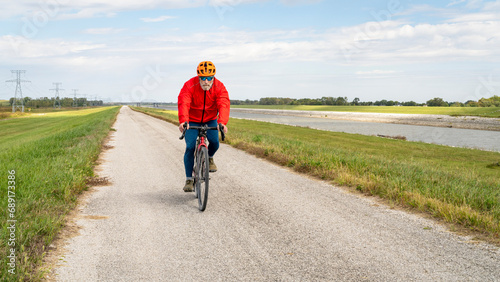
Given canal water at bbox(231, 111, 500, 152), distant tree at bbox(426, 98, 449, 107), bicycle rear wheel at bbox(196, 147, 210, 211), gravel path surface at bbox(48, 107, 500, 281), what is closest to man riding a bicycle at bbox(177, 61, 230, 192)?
bicycle rear wheel at bbox(196, 147, 210, 211)

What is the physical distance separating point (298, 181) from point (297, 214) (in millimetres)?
2764

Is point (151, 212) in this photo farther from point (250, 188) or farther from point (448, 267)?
point (448, 267)

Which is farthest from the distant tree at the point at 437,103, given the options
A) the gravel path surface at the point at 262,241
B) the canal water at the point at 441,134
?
the gravel path surface at the point at 262,241

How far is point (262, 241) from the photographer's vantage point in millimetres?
4648

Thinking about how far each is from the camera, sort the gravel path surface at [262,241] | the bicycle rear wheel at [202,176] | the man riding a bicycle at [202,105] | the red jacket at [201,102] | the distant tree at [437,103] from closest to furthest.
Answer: the gravel path surface at [262,241], the bicycle rear wheel at [202,176], the man riding a bicycle at [202,105], the red jacket at [201,102], the distant tree at [437,103]

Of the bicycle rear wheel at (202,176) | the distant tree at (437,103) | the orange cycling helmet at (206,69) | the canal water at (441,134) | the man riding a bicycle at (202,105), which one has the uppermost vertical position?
the distant tree at (437,103)

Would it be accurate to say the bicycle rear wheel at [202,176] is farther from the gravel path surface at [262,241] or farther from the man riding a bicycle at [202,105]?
the man riding a bicycle at [202,105]

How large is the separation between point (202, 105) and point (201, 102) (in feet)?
0.19

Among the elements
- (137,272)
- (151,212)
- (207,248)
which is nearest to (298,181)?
(151,212)

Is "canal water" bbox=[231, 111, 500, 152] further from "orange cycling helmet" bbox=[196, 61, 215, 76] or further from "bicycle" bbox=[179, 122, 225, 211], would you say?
"orange cycling helmet" bbox=[196, 61, 215, 76]

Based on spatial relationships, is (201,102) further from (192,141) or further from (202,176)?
(202,176)

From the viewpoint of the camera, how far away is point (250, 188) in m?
7.86

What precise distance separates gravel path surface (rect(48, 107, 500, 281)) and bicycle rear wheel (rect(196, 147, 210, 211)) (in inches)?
7.9

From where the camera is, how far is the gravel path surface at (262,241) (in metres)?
3.76
